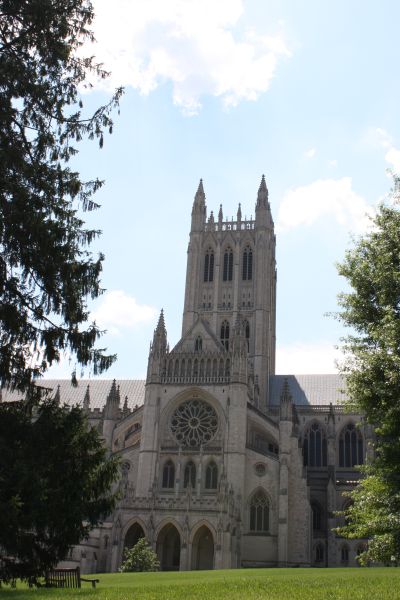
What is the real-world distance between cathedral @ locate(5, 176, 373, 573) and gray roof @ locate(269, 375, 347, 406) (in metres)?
0.20

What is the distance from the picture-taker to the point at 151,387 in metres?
51.5

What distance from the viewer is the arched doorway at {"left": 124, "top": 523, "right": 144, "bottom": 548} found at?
44.0 metres

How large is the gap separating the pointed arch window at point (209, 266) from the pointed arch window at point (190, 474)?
25.4 metres

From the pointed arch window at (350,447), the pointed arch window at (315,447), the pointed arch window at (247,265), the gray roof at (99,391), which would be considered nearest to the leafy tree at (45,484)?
the pointed arch window at (350,447)

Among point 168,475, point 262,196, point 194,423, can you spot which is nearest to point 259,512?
point 168,475

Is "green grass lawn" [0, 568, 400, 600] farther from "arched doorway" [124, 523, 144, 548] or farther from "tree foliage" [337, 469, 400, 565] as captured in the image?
"arched doorway" [124, 523, 144, 548]

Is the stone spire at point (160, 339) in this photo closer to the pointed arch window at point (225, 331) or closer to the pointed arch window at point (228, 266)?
the pointed arch window at point (225, 331)

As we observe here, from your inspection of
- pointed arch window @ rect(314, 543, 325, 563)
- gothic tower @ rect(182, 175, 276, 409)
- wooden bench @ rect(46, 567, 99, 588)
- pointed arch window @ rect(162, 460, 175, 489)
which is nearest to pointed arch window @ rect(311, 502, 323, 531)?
pointed arch window @ rect(314, 543, 325, 563)

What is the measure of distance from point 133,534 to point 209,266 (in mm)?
33366

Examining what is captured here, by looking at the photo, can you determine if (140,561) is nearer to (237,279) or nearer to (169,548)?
(169,548)

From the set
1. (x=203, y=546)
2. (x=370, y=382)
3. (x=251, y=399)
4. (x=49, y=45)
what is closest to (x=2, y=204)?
(x=49, y=45)

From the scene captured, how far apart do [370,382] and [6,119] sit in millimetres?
13894

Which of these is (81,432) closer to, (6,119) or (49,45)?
(6,119)

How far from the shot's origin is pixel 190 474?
49.2m
